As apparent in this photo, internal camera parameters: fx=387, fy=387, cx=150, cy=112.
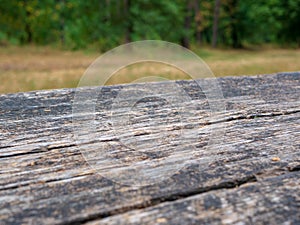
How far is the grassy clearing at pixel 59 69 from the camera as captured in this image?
6.47m

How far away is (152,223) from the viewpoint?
0.65 meters

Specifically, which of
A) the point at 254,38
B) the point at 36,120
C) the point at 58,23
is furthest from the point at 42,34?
the point at 36,120

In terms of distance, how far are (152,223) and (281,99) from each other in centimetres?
105

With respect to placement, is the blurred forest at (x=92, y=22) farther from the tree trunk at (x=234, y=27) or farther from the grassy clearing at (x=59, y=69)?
the tree trunk at (x=234, y=27)

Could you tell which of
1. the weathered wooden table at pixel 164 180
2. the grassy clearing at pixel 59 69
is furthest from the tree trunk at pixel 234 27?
the weathered wooden table at pixel 164 180

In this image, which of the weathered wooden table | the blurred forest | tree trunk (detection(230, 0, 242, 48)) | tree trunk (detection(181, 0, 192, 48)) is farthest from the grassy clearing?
tree trunk (detection(230, 0, 242, 48))

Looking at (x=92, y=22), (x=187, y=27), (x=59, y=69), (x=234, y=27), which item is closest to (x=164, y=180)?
(x=59, y=69)

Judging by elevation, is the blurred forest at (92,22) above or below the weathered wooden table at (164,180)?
above

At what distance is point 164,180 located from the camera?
2.63ft

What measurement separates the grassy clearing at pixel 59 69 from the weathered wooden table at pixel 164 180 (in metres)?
4.41

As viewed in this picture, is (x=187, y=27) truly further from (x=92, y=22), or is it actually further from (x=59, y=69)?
(x=59, y=69)

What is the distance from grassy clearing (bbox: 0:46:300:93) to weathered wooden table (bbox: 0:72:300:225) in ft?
14.5

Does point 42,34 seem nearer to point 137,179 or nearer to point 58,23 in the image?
point 58,23

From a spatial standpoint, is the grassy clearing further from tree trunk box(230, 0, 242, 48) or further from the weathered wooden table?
tree trunk box(230, 0, 242, 48)
